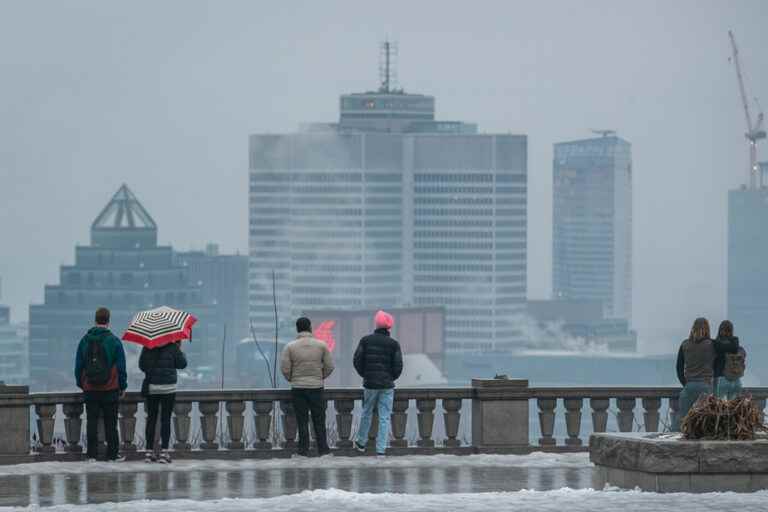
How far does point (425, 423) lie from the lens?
24484 millimetres

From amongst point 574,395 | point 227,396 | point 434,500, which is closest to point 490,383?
point 574,395

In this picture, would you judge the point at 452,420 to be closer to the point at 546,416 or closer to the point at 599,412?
the point at 546,416

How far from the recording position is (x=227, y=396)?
2419 cm

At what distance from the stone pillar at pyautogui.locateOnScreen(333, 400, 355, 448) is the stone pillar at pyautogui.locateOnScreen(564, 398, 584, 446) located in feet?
9.12

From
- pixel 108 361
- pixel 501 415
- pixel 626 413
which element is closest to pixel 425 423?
pixel 501 415

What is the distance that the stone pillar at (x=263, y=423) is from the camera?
2416 centimetres

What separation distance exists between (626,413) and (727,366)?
1684 mm

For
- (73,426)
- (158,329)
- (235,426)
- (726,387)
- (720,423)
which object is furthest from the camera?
(726,387)

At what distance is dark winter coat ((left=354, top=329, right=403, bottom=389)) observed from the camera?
24.3m

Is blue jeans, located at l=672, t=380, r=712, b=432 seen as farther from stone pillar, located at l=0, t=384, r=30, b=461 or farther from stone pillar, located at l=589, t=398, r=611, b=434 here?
stone pillar, located at l=0, t=384, r=30, b=461

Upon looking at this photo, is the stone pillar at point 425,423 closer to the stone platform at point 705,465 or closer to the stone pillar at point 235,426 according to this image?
the stone pillar at point 235,426

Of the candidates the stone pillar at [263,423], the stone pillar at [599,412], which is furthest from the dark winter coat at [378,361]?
the stone pillar at [599,412]

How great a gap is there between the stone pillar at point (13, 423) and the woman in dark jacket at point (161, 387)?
1.47 m

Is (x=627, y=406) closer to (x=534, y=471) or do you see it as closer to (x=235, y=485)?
(x=534, y=471)
